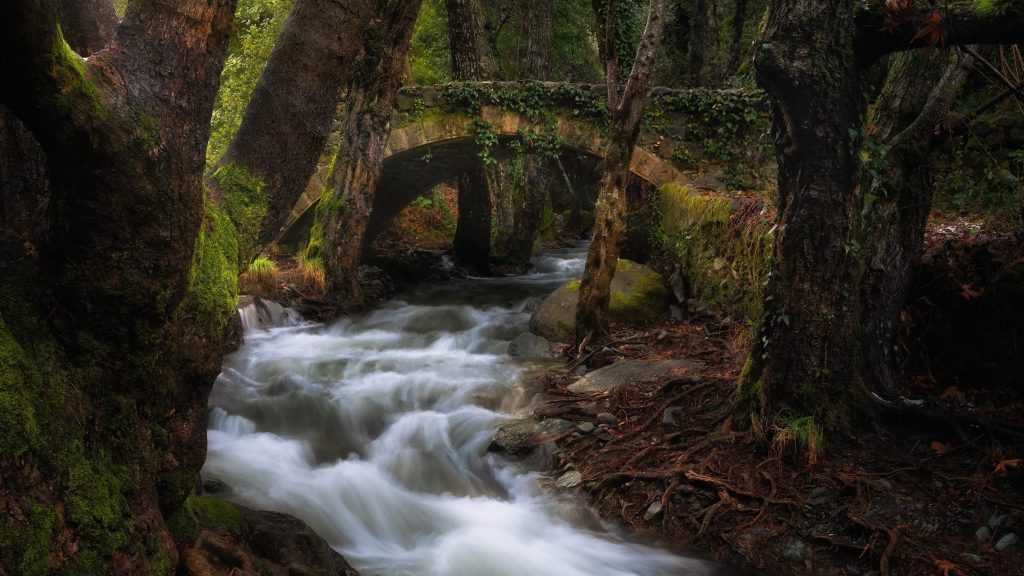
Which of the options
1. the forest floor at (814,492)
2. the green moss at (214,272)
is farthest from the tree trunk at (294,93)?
the forest floor at (814,492)

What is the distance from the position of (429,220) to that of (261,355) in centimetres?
1061

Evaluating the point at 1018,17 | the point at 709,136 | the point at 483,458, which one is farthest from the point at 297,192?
the point at 709,136

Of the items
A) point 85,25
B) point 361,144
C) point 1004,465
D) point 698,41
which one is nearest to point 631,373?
point 1004,465

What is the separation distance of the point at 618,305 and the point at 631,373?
2.51 m

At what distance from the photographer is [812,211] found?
4.55m

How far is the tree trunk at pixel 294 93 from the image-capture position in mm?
3531

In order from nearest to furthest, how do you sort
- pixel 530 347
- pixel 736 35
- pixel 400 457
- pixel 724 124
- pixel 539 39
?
1. pixel 400 457
2. pixel 530 347
3. pixel 724 124
4. pixel 539 39
5. pixel 736 35

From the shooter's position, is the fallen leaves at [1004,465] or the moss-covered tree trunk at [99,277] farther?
the fallen leaves at [1004,465]

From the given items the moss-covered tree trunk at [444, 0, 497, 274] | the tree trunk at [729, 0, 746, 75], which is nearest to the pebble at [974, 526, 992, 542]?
the moss-covered tree trunk at [444, 0, 497, 274]

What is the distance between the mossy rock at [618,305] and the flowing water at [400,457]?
28.1 inches

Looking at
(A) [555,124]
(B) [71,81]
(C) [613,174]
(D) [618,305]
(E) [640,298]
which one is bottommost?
(D) [618,305]

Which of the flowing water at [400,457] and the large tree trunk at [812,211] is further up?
the large tree trunk at [812,211]

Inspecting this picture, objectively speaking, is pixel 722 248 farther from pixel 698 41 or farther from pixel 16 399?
pixel 698 41

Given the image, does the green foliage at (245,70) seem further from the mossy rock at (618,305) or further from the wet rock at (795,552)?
the wet rock at (795,552)
